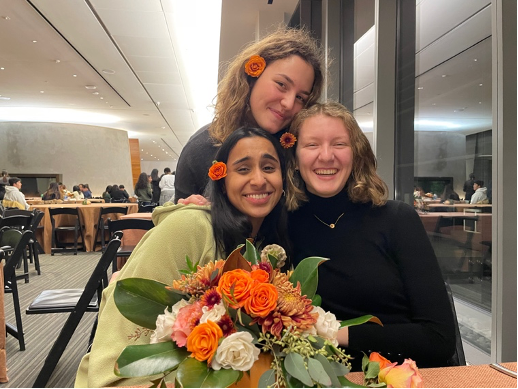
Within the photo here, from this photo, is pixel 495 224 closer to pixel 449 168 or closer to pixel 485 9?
pixel 449 168

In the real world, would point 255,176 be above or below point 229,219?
above

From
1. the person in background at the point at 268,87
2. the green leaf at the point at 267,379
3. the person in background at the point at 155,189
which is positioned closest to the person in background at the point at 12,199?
the person in background at the point at 155,189

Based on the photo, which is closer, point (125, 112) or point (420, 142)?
point (420, 142)

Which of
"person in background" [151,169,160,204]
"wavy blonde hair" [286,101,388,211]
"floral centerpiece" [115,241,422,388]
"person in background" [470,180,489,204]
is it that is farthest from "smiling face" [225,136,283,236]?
"person in background" [151,169,160,204]

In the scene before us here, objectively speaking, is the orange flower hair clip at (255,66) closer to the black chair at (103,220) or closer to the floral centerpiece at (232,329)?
the floral centerpiece at (232,329)

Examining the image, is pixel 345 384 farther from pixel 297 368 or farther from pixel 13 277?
pixel 13 277

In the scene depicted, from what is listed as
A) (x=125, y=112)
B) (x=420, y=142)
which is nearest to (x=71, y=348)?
(x=420, y=142)

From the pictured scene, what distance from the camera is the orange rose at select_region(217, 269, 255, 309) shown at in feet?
2.17

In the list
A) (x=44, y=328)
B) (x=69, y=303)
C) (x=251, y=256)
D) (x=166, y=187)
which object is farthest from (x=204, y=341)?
(x=166, y=187)

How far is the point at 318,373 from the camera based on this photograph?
0.62m

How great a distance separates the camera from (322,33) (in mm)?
4543

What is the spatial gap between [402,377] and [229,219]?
615 mm

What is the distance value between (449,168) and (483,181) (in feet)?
1.30

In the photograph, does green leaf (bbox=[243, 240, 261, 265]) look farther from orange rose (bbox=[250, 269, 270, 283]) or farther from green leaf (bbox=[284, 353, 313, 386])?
green leaf (bbox=[284, 353, 313, 386])
